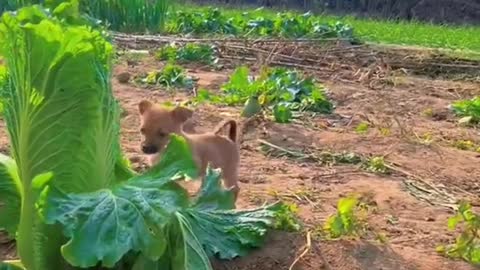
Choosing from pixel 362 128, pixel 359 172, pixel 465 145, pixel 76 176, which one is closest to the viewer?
pixel 76 176

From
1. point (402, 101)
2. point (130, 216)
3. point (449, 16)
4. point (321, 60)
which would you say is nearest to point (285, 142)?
point (402, 101)

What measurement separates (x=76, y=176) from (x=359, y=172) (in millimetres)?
2688

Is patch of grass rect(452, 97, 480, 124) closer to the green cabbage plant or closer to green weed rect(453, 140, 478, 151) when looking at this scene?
green weed rect(453, 140, 478, 151)

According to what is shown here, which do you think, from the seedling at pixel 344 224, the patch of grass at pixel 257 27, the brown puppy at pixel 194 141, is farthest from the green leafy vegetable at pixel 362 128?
the patch of grass at pixel 257 27

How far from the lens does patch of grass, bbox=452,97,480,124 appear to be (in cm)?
881

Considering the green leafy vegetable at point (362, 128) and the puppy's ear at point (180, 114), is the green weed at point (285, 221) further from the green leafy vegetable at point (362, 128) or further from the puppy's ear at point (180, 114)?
the green leafy vegetable at point (362, 128)

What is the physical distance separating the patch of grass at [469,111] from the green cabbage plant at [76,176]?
16.9 feet

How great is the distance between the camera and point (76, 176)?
3.85m

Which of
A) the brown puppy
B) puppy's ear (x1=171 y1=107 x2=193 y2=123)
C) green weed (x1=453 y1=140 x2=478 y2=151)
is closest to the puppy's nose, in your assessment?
the brown puppy

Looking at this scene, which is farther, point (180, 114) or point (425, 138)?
point (425, 138)

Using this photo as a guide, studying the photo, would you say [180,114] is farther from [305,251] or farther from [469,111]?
[469,111]

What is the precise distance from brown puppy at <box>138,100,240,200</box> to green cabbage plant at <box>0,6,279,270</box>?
1.18 metres

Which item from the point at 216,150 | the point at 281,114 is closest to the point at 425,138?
the point at 281,114

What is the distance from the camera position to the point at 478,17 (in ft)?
97.6
